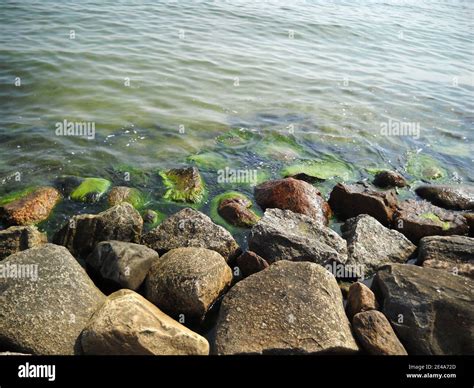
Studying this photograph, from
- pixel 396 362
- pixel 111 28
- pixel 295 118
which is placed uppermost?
pixel 111 28

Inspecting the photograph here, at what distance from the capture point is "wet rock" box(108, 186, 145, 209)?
26.2ft

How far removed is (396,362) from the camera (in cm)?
484

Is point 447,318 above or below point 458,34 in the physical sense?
below

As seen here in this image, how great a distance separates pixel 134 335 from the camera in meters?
4.65

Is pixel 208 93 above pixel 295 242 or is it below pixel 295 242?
above

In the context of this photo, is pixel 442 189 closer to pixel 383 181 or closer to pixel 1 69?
pixel 383 181

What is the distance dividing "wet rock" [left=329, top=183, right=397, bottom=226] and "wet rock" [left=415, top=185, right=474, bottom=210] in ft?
3.64

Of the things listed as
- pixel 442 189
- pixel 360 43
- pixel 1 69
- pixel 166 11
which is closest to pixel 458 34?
pixel 360 43

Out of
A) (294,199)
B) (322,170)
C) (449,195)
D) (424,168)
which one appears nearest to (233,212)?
(294,199)

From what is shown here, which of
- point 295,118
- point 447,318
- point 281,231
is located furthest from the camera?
point 295,118

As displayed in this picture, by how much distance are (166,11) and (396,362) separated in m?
23.6

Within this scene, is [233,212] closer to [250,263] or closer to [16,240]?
[250,263]

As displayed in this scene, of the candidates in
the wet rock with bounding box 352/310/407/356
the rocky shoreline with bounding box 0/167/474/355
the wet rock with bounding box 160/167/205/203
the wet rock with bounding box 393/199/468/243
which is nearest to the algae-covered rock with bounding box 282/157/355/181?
the rocky shoreline with bounding box 0/167/474/355

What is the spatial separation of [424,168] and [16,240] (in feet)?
30.2
